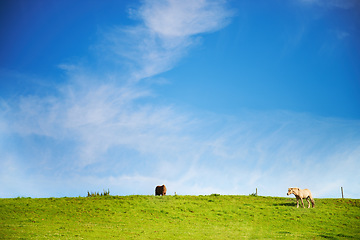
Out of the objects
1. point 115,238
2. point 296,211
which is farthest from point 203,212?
point 115,238

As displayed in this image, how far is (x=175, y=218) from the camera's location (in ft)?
118

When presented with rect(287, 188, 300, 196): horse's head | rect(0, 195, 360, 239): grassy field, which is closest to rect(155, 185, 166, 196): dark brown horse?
rect(0, 195, 360, 239): grassy field

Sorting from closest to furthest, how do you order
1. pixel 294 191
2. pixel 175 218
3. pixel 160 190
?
pixel 175 218 < pixel 294 191 < pixel 160 190

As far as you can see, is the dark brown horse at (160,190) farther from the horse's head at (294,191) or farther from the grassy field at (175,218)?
the horse's head at (294,191)

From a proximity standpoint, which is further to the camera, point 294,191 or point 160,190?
point 160,190

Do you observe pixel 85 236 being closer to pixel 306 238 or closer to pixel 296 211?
pixel 306 238

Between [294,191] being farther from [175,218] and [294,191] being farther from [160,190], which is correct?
[160,190]

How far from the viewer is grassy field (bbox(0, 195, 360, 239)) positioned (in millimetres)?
28609

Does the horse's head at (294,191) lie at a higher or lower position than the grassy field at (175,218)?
higher

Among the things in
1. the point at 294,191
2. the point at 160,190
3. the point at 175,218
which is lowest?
the point at 175,218

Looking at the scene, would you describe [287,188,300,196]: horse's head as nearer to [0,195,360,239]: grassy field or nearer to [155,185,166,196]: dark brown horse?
[0,195,360,239]: grassy field

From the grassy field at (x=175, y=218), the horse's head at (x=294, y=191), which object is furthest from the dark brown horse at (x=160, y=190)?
the horse's head at (x=294, y=191)

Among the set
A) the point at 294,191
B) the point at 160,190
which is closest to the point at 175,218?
the point at 294,191

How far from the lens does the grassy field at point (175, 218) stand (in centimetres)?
2861
